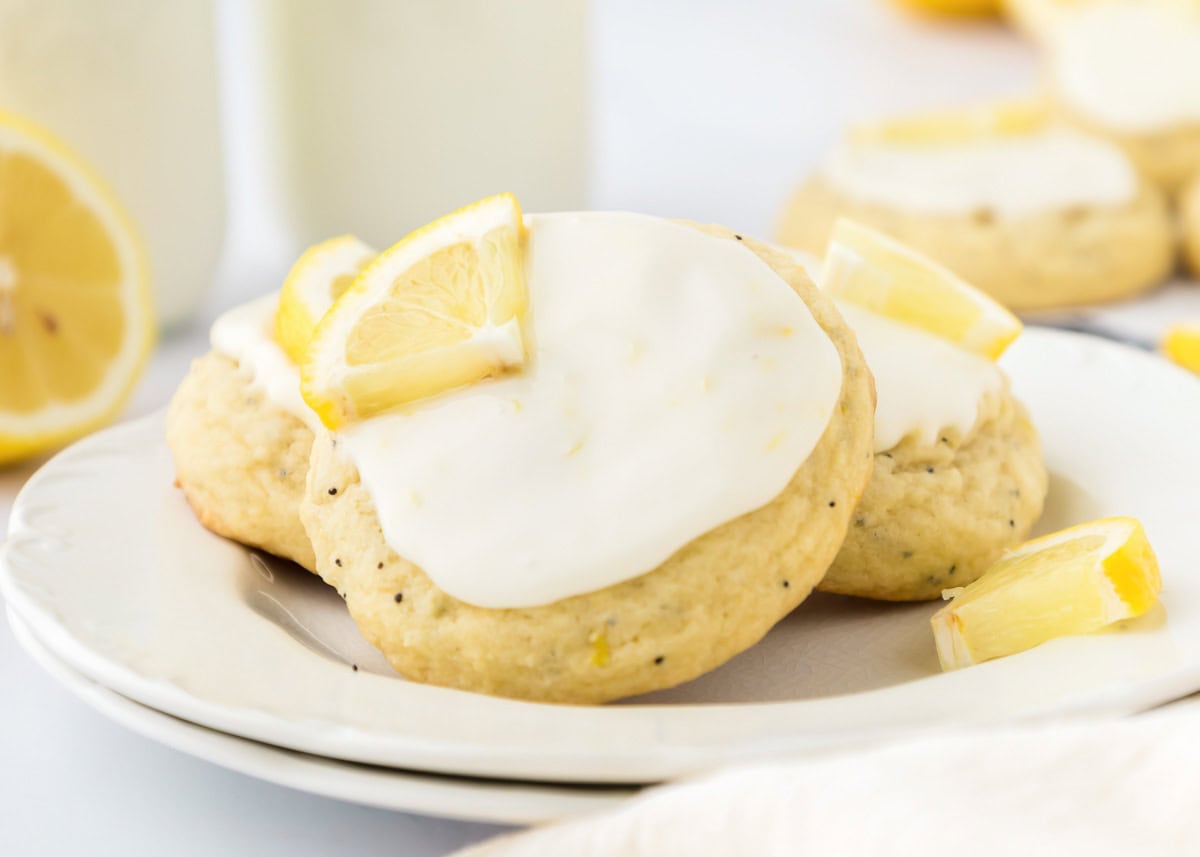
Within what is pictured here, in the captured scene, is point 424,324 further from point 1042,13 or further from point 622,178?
point 1042,13

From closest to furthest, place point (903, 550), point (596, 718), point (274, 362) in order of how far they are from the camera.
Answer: point (596, 718), point (903, 550), point (274, 362)

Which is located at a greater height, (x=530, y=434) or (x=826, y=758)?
(x=530, y=434)

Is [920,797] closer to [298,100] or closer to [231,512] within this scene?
[231,512]

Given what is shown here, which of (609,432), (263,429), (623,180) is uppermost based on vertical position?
(609,432)

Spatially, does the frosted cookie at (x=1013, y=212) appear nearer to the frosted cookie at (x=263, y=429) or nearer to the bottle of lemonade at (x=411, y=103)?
the bottle of lemonade at (x=411, y=103)

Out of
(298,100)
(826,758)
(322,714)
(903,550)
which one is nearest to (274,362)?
(322,714)

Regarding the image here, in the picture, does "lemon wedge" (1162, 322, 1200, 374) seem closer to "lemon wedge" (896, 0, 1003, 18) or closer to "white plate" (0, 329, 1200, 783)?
"white plate" (0, 329, 1200, 783)

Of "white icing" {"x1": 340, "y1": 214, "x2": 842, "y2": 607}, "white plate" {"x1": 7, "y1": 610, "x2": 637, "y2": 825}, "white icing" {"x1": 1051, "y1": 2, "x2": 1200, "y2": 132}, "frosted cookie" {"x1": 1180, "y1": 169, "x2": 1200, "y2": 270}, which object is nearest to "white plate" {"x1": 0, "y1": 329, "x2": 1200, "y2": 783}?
"white plate" {"x1": 7, "y1": 610, "x2": 637, "y2": 825}

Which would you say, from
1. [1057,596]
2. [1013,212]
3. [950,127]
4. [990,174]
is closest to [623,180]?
[950,127]
